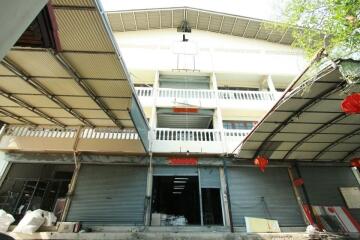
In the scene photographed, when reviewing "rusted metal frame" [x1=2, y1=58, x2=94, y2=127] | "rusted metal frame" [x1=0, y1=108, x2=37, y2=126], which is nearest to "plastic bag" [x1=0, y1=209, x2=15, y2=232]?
"rusted metal frame" [x1=0, y1=108, x2=37, y2=126]

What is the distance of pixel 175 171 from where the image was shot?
10578 millimetres

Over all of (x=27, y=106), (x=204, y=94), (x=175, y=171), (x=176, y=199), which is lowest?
(x=176, y=199)

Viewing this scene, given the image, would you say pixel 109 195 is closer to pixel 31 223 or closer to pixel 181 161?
pixel 31 223

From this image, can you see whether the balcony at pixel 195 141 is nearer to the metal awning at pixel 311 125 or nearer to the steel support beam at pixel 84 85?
the metal awning at pixel 311 125

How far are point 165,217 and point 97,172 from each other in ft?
11.9

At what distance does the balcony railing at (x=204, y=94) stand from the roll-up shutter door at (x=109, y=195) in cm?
461

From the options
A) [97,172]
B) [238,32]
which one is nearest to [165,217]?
[97,172]

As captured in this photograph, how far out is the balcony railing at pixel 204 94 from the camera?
13031 mm

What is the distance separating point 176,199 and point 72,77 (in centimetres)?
945

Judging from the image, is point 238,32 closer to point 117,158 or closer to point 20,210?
point 117,158

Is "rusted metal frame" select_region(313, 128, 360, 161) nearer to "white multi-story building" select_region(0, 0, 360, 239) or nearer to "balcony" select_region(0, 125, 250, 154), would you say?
"white multi-story building" select_region(0, 0, 360, 239)

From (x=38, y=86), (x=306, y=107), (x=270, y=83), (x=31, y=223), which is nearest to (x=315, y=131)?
(x=306, y=107)

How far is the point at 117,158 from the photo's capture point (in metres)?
10.4

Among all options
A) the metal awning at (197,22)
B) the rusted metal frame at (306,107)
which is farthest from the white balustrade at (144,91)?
the rusted metal frame at (306,107)
